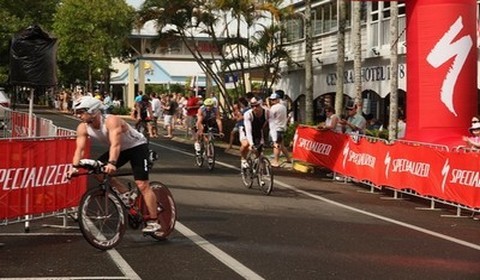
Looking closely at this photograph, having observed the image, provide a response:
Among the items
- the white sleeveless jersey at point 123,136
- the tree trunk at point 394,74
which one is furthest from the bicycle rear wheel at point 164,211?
the tree trunk at point 394,74

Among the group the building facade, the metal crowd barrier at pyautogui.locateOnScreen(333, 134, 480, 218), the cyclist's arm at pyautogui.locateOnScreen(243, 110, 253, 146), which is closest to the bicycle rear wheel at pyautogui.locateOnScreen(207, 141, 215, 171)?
the metal crowd barrier at pyautogui.locateOnScreen(333, 134, 480, 218)

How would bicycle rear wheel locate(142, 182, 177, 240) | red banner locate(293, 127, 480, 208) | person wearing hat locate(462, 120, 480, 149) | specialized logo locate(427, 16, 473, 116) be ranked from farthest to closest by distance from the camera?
specialized logo locate(427, 16, 473, 116) → person wearing hat locate(462, 120, 480, 149) → red banner locate(293, 127, 480, 208) → bicycle rear wheel locate(142, 182, 177, 240)

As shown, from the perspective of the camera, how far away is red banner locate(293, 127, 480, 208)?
12.3 m

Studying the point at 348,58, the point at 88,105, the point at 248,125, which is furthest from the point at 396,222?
the point at 348,58

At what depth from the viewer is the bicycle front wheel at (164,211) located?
29.9ft

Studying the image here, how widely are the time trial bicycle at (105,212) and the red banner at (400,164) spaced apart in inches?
226

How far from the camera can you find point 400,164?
1449cm

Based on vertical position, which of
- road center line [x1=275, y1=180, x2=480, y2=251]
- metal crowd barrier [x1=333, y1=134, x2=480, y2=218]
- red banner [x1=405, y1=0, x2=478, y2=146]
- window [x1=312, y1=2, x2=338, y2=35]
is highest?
window [x1=312, y1=2, x2=338, y2=35]

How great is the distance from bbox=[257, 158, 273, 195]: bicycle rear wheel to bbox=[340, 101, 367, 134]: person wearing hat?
4.48m

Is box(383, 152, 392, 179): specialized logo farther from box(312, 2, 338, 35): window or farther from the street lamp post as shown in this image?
box(312, 2, 338, 35): window

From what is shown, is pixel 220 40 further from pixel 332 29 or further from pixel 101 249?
pixel 101 249

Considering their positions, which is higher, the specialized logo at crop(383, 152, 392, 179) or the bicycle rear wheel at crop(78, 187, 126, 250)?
the specialized logo at crop(383, 152, 392, 179)

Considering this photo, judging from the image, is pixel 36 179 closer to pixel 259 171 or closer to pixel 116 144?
pixel 116 144

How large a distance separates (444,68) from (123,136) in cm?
894
